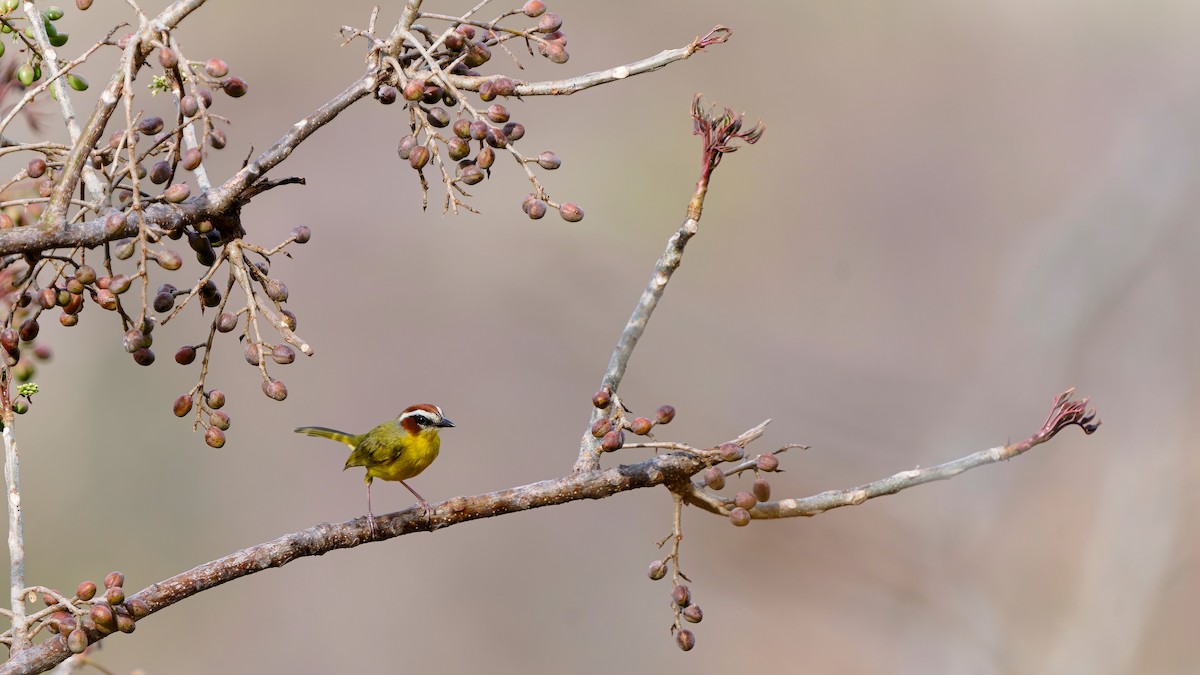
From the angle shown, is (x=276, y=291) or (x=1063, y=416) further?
(x=1063, y=416)

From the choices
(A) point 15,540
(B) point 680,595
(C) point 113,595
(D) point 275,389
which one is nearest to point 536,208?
(D) point 275,389

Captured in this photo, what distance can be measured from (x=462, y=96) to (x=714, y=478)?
873mm

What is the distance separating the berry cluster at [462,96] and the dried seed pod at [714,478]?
0.58m

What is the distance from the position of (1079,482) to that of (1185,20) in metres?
6.34

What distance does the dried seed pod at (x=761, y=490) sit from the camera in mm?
2111

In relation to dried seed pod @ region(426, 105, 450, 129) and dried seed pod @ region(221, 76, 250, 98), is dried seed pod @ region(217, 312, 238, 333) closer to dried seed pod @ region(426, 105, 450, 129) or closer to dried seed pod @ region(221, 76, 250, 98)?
dried seed pod @ region(221, 76, 250, 98)

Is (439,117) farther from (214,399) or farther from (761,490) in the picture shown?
(761,490)

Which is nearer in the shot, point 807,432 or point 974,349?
point 807,432

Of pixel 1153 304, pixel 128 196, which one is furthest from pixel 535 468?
pixel 128 196

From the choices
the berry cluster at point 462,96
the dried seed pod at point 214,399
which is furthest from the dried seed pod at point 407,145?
the dried seed pod at point 214,399

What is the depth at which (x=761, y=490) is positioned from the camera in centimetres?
214

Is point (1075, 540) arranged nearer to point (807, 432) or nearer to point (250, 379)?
point (807, 432)

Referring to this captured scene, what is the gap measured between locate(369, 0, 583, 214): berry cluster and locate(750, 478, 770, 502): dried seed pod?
648 millimetres

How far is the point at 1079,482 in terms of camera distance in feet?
33.3
